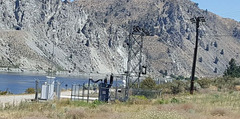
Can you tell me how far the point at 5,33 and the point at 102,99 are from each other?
176 meters

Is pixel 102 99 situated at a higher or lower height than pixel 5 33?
lower

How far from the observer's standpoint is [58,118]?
18.2 metres

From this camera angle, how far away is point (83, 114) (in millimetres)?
18984

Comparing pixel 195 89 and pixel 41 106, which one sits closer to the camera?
pixel 41 106

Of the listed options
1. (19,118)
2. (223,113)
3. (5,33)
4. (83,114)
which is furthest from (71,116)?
(5,33)

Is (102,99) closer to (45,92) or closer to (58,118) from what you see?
(45,92)

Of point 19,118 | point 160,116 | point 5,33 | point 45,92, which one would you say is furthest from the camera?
point 5,33

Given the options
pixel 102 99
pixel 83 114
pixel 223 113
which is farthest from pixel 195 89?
pixel 83 114

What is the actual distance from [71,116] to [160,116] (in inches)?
198

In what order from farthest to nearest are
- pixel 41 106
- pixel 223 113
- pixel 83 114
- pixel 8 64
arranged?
1. pixel 8 64
2. pixel 41 106
3. pixel 223 113
4. pixel 83 114

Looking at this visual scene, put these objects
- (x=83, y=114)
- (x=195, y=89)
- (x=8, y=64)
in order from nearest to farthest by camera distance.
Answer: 1. (x=83, y=114)
2. (x=195, y=89)
3. (x=8, y=64)

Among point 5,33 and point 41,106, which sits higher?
point 5,33

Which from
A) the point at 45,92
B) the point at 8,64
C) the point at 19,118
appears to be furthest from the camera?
the point at 8,64

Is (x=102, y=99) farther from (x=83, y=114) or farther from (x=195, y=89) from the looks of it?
(x=195, y=89)
